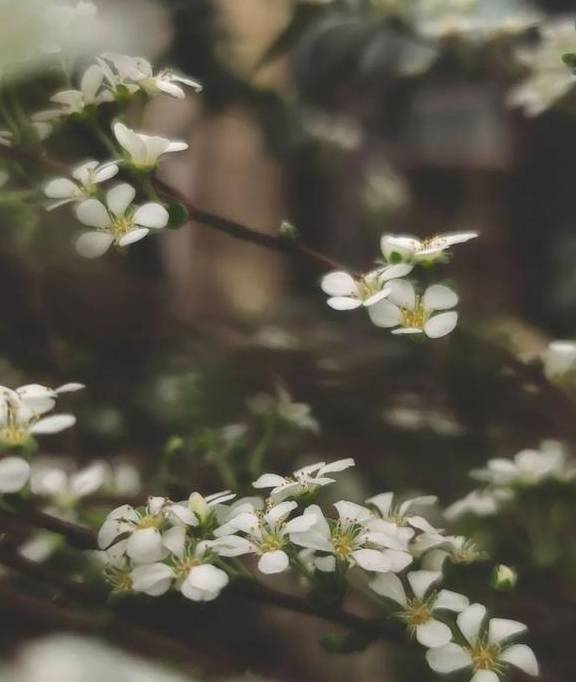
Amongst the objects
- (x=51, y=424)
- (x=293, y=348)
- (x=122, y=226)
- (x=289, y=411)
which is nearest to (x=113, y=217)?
(x=122, y=226)

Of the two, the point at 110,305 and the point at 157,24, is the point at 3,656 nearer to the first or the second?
the point at 110,305

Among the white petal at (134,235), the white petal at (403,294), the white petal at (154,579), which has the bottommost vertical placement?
the white petal at (154,579)

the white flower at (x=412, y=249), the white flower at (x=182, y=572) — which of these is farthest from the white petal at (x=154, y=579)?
the white flower at (x=412, y=249)

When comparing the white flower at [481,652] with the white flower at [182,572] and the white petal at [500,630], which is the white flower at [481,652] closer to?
the white petal at [500,630]

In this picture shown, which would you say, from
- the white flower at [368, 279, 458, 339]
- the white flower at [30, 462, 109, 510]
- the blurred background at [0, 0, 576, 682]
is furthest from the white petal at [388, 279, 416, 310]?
the white flower at [30, 462, 109, 510]

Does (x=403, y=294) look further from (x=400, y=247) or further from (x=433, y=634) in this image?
(x=433, y=634)

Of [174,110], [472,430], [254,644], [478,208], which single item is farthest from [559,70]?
[478,208]

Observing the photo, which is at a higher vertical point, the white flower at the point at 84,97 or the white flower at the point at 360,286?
the white flower at the point at 84,97

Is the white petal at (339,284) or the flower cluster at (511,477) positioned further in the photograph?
the flower cluster at (511,477)

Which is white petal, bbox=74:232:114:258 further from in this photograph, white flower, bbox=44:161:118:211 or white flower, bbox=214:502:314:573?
white flower, bbox=214:502:314:573
